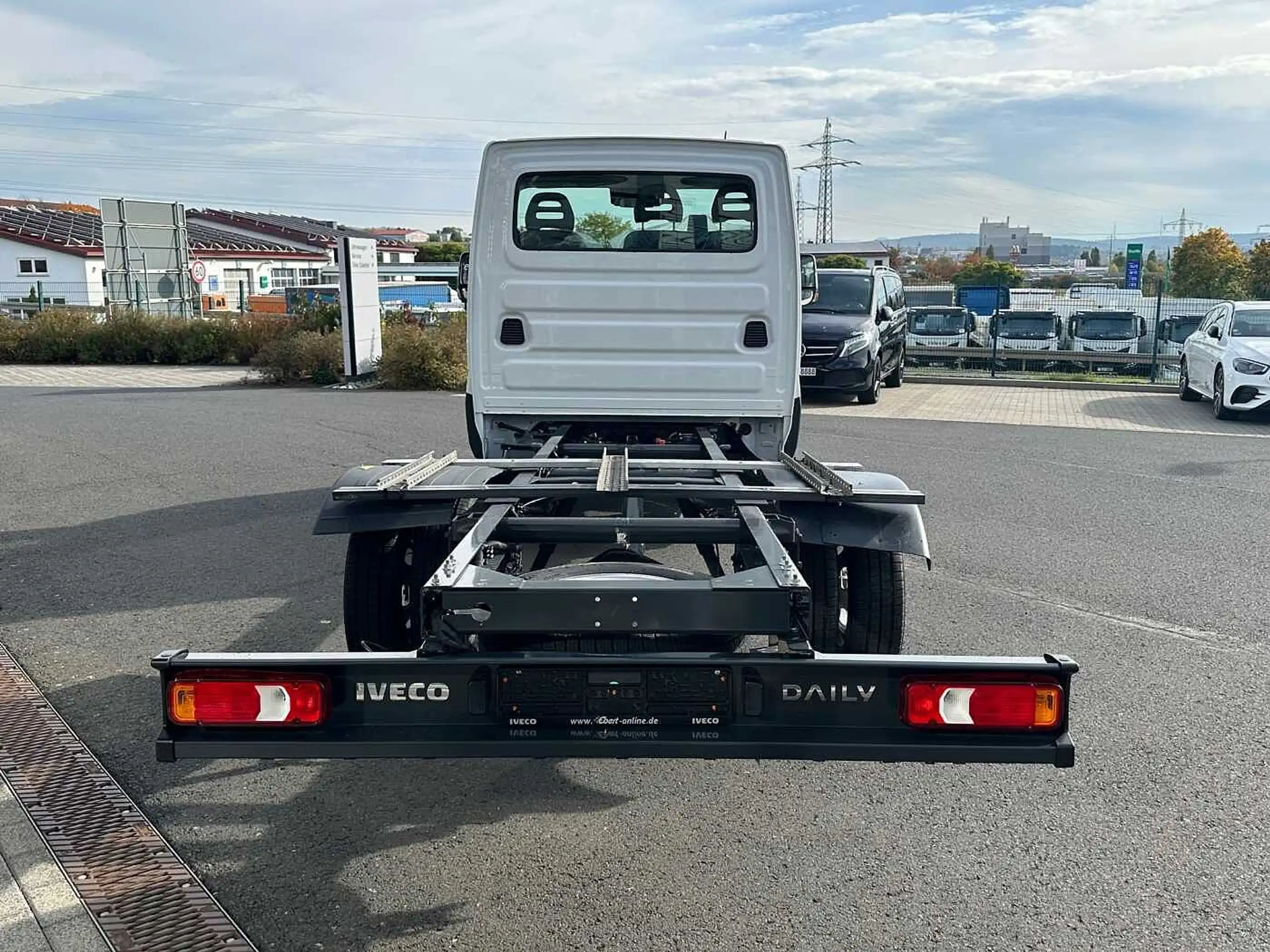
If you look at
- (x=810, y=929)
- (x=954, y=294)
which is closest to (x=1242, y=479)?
(x=810, y=929)

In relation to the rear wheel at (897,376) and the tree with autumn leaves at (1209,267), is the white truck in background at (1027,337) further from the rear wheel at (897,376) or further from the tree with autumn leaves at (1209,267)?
the tree with autumn leaves at (1209,267)

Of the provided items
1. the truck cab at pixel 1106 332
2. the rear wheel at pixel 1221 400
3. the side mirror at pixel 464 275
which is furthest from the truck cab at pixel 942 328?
the side mirror at pixel 464 275

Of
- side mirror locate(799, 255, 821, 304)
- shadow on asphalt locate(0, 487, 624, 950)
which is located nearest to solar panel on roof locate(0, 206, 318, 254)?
side mirror locate(799, 255, 821, 304)

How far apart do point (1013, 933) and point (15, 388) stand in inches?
745

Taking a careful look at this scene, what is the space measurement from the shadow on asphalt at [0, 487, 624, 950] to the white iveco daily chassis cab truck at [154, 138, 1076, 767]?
55 centimetres

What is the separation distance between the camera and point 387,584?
14.3 feet

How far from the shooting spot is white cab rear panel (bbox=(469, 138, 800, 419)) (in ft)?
20.2

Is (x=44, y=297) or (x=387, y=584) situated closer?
(x=387, y=584)

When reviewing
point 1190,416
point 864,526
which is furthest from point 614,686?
point 1190,416

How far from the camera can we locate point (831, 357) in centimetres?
1638

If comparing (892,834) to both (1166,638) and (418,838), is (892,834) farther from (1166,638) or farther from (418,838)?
(1166,638)

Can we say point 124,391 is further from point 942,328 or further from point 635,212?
point 942,328

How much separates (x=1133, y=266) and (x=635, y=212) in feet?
68.4

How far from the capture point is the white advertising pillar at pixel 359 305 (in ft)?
59.4
